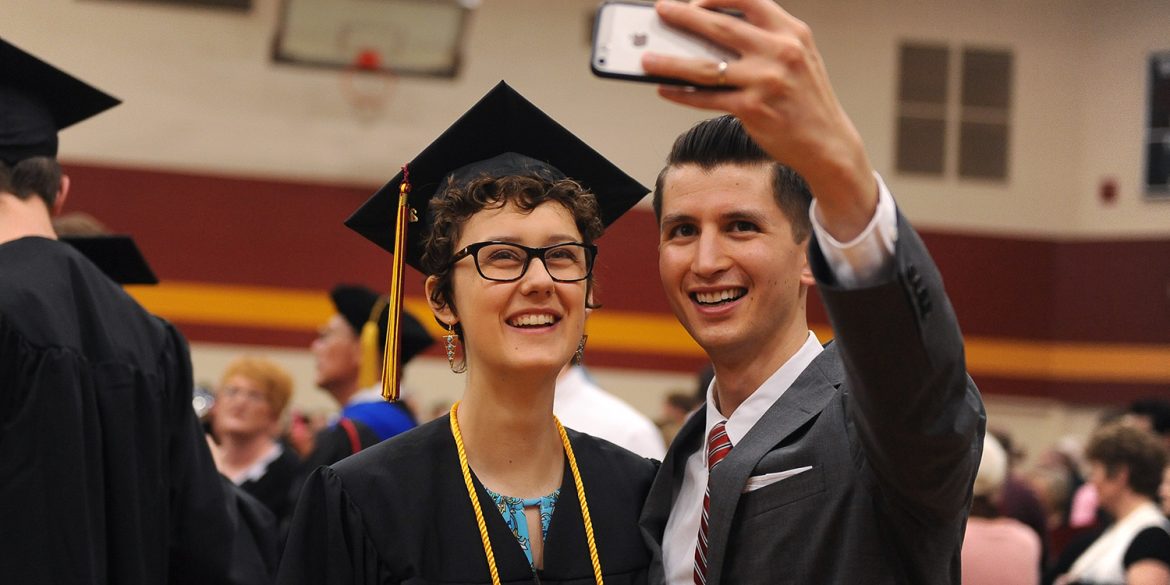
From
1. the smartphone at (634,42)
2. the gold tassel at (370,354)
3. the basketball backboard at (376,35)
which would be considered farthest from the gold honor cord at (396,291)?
the basketball backboard at (376,35)

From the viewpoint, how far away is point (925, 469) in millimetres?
1878

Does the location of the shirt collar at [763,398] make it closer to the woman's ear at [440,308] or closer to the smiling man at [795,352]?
the smiling man at [795,352]

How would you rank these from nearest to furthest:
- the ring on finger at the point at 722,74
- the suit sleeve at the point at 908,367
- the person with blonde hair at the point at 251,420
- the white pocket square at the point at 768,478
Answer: the ring on finger at the point at 722,74 → the suit sleeve at the point at 908,367 → the white pocket square at the point at 768,478 → the person with blonde hair at the point at 251,420

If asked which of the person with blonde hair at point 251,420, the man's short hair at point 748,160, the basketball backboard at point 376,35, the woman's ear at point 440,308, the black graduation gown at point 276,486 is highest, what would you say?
the basketball backboard at point 376,35

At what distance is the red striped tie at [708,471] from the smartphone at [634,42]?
977 mm

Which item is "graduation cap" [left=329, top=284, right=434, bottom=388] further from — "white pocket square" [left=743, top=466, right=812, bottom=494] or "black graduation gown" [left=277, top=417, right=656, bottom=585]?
"white pocket square" [left=743, top=466, right=812, bottom=494]

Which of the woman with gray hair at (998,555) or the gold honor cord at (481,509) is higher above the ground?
the gold honor cord at (481,509)

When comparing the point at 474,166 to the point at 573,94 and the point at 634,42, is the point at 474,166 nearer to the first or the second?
the point at 634,42

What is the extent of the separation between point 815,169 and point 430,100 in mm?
11868

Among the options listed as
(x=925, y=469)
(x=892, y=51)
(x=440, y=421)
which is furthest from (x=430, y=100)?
(x=925, y=469)

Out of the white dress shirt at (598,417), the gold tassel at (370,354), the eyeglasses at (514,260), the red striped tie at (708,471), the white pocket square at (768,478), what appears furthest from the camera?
the gold tassel at (370,354)

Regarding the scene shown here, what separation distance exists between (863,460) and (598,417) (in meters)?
2.91

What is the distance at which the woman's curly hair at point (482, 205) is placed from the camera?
257cm

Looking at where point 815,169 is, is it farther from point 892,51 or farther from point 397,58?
point 892,51
